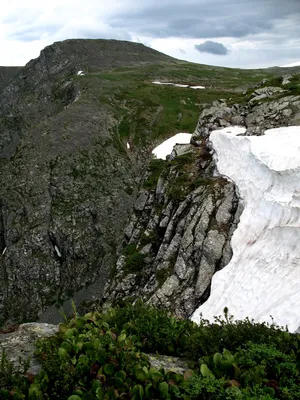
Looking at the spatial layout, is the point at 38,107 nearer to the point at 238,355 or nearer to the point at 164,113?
the point at 164,113

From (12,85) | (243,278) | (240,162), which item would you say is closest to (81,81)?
(12,85)

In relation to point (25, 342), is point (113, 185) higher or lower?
higher

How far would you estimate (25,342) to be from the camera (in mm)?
10648

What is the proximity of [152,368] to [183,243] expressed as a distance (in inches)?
704

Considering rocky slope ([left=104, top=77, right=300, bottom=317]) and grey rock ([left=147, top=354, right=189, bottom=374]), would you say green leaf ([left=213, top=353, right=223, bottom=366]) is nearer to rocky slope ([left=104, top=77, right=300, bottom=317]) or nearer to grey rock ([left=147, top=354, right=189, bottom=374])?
grey rock ([left=147, top=354, right=189, bottom=374])

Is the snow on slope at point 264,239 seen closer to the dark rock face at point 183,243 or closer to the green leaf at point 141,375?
the dark rock face at point 183,243

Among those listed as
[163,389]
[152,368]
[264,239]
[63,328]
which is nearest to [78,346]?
[63,328]

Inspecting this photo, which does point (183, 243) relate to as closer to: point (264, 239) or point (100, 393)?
point (264, 239)

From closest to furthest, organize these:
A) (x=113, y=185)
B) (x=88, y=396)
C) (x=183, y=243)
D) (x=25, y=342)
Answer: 1. (x=88, y=396)
2. (x=25, y=342)
3. (x=183, y=243)
4. (x=113, y=185)

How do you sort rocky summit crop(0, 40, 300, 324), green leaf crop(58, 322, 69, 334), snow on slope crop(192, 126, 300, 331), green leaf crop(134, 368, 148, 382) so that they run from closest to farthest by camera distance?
green leaf crop(134, 368, 148, 382), green leaf crop(58, 322, 69, 334), snow on slope crop(192, 126, 300, 331), rocky summit crop(0, 40, 300, 324)

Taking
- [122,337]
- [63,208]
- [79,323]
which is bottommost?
[122,337]

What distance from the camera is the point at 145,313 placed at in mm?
11938

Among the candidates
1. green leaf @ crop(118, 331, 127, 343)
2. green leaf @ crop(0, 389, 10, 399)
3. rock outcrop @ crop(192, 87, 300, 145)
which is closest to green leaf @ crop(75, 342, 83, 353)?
green leaf @ crop(118, 331, 127, 343)

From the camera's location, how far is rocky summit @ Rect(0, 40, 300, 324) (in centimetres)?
2730
